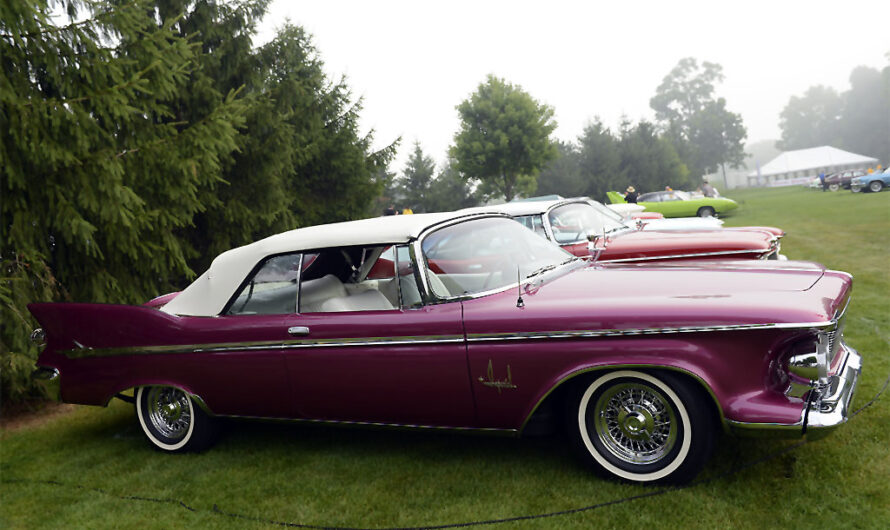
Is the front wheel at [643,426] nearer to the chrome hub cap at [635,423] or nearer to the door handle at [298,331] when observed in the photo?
the chrome hub cap at [635,423]

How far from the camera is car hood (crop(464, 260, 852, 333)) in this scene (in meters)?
2.97

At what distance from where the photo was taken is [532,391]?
331 centimetres

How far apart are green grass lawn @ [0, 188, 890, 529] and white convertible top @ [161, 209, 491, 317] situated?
1.06 m

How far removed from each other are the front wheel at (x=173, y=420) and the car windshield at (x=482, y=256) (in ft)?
6.57

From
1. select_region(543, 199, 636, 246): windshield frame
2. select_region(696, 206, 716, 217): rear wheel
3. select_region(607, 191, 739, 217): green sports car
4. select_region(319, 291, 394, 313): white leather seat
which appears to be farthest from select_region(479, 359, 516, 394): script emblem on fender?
select_region(696, 206, 716, 217): rear wheel

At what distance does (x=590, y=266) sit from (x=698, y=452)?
152 cm

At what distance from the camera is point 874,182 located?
1094 inches

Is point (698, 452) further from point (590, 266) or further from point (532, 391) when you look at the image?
point (590, 266)

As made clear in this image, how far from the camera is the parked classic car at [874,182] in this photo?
2744cm

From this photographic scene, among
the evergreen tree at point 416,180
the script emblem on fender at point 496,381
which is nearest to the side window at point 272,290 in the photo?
the script emblem on fender at point 496,381

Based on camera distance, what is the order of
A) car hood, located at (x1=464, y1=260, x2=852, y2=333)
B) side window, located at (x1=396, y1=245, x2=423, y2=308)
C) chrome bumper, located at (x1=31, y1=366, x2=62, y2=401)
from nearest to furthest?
car hood, located at (x1=464, y1=260, x2=852, y2=333) < side window, located at (x1=396, y1=245, x2=423, y2=308) < chrome bumper, located at (x1=31, y1=366, x2=62, y2=401)

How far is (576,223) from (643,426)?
456 centimetres

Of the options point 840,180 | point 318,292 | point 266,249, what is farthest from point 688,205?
point 266,249

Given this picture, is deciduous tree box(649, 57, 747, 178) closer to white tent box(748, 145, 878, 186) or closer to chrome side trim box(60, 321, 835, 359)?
white tent box(748, 145, 878, 186)
